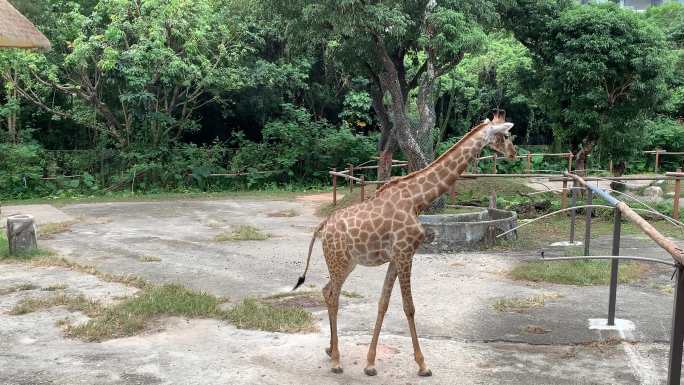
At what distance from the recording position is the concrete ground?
16.2ft

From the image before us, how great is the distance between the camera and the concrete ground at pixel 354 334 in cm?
494

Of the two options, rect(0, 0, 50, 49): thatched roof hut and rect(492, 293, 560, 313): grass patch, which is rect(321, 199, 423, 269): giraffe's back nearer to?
rect(492, 293, 560, 313): grass patch

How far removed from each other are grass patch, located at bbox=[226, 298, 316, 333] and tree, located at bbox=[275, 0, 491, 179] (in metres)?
6.23

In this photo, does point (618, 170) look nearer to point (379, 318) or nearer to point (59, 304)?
point (379, 318)

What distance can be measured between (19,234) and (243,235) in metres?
3.54

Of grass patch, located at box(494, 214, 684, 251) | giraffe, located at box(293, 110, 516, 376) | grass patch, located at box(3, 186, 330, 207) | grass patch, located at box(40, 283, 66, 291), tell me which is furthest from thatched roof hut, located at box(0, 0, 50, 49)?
grass patch, located at box(494, 214, 684, 251)

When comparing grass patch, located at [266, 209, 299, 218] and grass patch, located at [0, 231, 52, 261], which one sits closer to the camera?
grass patch, located at [0, 231, 52, 261]

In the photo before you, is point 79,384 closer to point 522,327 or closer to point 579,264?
point 522,327

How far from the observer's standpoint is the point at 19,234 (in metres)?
9.02

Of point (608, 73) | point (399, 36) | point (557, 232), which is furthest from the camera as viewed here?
point (608, 73)

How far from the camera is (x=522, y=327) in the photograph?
19.9 feet

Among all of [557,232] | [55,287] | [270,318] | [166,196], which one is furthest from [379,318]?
[166,196]

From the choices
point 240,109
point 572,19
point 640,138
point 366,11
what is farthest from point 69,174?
point 640,138

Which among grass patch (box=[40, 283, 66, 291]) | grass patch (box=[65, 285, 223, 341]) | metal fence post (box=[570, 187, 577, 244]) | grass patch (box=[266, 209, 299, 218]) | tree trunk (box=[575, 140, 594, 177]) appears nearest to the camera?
grass patch (box=[65, 285, 223, 341])
